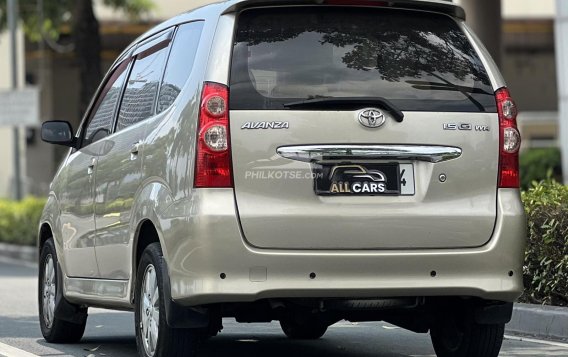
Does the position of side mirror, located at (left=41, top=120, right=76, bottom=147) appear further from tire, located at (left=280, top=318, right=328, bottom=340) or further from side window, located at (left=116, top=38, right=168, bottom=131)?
tire, located at (left=280, top=318, right=328, bottom=340)

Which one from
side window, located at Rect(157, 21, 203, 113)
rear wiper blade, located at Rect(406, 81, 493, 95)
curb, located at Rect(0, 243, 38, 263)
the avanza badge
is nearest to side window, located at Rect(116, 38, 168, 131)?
side window, located at Rect(157, 21, 203, 113)

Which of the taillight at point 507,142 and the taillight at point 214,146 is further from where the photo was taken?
the taillight at point 507,142

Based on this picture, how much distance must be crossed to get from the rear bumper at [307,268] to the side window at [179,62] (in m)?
0.81

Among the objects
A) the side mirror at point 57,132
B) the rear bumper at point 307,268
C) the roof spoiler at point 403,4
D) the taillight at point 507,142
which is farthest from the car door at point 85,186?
the taillight at point 507,142

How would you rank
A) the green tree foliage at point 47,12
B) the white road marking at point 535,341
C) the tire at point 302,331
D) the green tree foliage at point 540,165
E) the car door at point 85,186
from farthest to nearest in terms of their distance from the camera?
the green tree foliage at point 47,12 → the green tree foliage at point 540,165 → the tire at point 302,331 → the white road marking at point 535,341 → the car door at point 85,186

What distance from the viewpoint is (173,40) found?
7598 millimetres

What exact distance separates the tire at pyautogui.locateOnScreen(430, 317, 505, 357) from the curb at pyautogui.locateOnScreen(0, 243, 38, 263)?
578 inches

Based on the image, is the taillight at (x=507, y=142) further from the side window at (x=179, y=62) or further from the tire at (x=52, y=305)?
the tire at (x=52, y=305)

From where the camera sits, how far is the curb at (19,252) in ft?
71.7

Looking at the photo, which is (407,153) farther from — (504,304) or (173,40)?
(173,40)

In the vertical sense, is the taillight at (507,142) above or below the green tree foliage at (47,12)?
below

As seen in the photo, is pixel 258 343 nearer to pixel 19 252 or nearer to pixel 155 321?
pixel 155 321

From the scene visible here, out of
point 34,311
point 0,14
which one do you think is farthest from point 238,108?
point 0,14

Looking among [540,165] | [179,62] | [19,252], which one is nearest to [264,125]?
[179,62]
